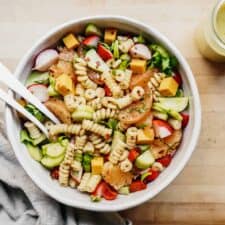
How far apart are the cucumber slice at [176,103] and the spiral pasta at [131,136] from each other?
0.08 metres

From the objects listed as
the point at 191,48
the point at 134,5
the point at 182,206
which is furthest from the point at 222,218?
the point at 134,5

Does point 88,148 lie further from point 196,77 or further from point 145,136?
point 196,77

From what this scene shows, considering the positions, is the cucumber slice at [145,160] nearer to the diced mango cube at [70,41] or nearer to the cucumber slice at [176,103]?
the cucumber slice at [176,103]

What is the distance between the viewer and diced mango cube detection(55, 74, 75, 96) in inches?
46.4

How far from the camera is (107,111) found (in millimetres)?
1185

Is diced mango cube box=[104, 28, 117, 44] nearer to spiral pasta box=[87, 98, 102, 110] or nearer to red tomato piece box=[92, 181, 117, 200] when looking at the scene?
spiral pasta box=[87, 98, 102, 110]

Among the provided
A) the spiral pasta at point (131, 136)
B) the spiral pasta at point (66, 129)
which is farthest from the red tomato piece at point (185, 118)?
the spiral pasta at point (66, 129)

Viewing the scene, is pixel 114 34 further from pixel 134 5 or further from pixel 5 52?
pixel 5 52

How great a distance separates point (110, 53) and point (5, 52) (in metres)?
0.25

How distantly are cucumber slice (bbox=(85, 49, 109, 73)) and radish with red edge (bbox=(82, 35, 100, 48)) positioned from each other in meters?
0.01

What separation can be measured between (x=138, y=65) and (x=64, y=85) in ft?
0.50

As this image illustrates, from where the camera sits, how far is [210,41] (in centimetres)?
125

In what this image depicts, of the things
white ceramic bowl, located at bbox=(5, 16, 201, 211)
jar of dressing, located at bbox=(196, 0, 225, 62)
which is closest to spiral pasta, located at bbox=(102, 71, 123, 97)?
white ceramic bowl, located at bbox=(5, 16, 201, 211)

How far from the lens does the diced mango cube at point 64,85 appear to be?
46.4 inches
